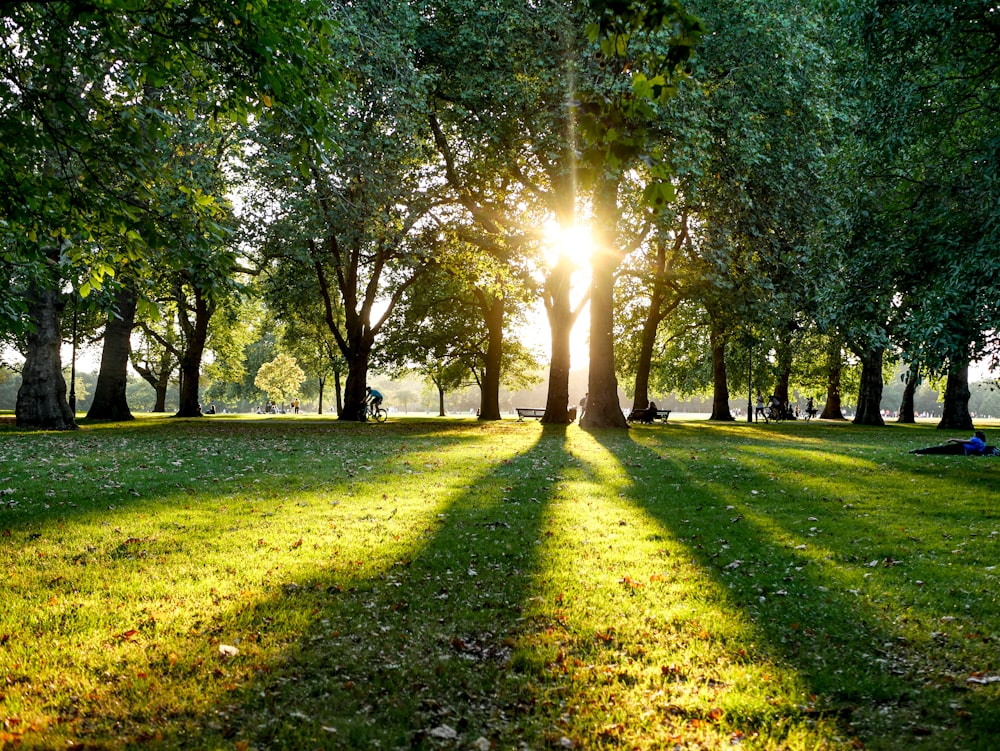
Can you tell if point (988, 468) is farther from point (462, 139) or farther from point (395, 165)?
point (462, 139)

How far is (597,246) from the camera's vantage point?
24.4 meters

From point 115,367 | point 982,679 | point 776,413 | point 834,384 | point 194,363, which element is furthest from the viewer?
point 834,384

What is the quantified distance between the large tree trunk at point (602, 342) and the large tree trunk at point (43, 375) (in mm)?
21362

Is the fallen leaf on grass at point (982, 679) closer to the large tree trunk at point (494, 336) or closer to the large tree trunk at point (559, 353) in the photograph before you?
the large tree trunk at point (559, 353)

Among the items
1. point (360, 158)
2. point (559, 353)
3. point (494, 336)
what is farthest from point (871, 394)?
point (360, 158)

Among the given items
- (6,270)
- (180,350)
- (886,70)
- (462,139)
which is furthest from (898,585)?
(180,350)

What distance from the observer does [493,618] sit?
18.3 ft

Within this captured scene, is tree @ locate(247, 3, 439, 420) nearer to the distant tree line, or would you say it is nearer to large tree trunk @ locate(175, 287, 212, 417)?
the distant tree line

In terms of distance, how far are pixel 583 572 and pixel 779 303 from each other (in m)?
19.4

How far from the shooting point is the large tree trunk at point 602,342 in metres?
24.5

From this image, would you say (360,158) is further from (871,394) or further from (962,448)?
(871,394)

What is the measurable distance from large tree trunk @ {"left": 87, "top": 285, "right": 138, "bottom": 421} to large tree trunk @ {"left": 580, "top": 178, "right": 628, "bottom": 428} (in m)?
21.6

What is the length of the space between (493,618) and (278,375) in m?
74.3

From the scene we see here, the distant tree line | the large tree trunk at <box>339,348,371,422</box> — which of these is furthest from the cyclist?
the distant tree line
